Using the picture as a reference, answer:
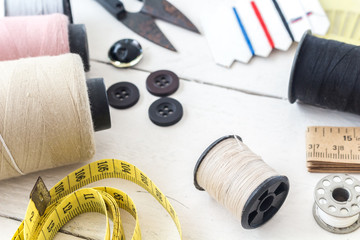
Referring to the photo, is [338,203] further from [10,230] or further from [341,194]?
[10,230]

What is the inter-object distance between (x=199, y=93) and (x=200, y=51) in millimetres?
203

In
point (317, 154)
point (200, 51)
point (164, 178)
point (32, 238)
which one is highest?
point (200, 51)

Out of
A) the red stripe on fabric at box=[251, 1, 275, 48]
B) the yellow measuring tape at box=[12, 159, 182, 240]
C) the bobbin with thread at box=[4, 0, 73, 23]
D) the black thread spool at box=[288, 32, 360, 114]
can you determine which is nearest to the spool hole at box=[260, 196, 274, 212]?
the yellow measuring tape at box=[12, 159, 182, 240]

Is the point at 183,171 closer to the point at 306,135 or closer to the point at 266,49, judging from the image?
the point at 306,135

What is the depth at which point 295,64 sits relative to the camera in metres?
1.63

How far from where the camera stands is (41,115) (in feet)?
4.78

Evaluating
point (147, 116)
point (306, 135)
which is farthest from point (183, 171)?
point (306, 135)

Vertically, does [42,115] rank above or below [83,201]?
above

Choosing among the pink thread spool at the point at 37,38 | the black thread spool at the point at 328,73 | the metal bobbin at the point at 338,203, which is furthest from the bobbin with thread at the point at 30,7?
the metal bobbin at the point at 338,203

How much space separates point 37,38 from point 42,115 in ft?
1.17

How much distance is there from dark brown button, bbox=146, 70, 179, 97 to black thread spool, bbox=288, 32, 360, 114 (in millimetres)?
408

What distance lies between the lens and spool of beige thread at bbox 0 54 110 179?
1453 mm

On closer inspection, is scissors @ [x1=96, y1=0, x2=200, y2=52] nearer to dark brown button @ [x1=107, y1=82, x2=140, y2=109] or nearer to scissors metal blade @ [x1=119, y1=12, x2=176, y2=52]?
scissors metal blade @ [x1=119, y1=12, x2=176, y2=52]

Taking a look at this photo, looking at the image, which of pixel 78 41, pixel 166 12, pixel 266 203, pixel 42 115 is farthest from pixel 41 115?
pixel 166 12
